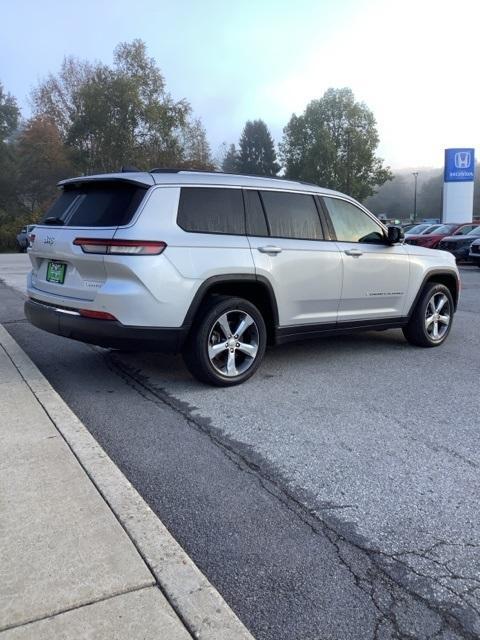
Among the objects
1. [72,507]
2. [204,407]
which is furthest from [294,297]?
[72,507]

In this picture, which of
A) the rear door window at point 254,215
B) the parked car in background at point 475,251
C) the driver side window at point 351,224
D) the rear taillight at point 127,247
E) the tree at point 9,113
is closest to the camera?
the rear taillight at point 127,247

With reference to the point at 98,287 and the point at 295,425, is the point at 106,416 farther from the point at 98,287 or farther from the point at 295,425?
the point at 295,425

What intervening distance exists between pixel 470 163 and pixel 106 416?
3617 centimetres

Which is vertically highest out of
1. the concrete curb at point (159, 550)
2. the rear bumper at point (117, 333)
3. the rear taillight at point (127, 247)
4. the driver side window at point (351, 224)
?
the driver side window at point (351, 224)

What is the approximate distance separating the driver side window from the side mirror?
8cm

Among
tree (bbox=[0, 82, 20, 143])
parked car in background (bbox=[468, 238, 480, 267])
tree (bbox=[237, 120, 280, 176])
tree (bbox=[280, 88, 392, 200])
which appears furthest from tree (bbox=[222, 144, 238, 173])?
parked car in background (bbox=[468, 238, 480, 267])

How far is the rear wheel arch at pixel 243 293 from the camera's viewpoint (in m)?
4.79

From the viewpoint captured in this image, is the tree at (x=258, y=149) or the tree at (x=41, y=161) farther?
the tree at (x=258, y=149)

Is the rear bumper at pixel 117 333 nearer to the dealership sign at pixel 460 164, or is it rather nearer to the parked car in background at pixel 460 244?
the parked car in background at pixel 460 244

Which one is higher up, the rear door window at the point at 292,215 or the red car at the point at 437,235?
the rear door window at the point at 292,215

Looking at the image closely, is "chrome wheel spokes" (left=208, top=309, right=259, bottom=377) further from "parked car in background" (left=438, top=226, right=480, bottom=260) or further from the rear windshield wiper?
"parked car in background" (left=438, top=226, right=480, bottom=260)

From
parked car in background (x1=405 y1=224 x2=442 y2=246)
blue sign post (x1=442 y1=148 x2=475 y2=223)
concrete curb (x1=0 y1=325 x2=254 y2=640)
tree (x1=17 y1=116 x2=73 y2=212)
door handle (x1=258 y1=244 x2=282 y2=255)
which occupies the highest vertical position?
tree (x1=17 y1=116 x2=73 y2=212)

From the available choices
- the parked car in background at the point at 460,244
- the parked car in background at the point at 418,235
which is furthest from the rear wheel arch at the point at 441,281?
the parked car in background at the point at 418,235

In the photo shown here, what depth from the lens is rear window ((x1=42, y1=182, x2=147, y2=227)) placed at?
183 inches
